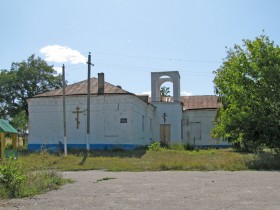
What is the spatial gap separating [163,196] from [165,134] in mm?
31055

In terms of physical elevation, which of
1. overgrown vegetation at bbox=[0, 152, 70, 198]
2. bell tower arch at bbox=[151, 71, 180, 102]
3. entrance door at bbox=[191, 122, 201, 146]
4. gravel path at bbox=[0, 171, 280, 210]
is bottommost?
gravel path at bbox=[0, 171, 280, 210]

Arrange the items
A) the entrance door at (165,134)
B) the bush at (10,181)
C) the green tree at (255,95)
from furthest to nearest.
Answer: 1. the entrance door at (165,134)
2. the green tree at (255,95)
3. the bush at (10,181)

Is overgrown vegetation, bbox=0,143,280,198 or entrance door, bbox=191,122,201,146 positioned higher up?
entrance door, bbox=191,122,201,146

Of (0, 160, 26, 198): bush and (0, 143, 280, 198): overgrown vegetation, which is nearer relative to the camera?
(0, 160, 26, 198): bush

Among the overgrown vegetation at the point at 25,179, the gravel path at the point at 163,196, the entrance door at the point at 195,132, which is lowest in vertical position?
the gravel path at the point at 163,196

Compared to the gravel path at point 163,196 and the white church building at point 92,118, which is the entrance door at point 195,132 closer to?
the white church building at point 92,118

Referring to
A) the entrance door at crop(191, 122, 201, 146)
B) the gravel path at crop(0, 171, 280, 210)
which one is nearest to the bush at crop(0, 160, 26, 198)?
the gravel path at crop(0, 171, 280, 210)

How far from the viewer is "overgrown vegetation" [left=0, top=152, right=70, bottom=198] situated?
10070 millimetres

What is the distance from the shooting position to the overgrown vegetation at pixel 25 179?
33.0 ft

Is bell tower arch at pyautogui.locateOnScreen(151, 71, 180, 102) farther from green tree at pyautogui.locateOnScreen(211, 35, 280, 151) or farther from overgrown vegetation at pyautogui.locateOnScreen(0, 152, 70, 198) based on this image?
overgrown vegetation at pyautogui.locateOnScreen(0, 152, 70, 198)

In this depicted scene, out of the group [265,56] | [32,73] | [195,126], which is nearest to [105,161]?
[265,56]

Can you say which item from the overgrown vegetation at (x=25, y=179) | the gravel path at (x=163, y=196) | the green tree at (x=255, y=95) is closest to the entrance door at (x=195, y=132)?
the green tree at (x=255, y=95)

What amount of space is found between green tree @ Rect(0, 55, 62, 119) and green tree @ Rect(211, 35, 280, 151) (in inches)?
1290

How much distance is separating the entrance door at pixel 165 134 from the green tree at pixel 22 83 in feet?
56.1
